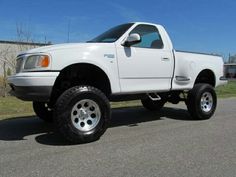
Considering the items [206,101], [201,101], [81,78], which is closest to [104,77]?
[81,78]

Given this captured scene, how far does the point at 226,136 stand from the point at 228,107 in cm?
482

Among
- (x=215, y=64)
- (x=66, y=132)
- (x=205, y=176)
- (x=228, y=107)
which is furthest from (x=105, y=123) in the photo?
(x=228, y=107)

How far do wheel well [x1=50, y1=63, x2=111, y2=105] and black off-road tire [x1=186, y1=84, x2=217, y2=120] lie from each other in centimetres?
257

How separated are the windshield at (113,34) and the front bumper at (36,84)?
166cm

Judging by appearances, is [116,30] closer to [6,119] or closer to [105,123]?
[105,123]

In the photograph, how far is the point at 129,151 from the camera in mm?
5664

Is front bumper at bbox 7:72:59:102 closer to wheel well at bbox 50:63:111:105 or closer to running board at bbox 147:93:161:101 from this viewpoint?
wheel well at bbox 50:63:111:105

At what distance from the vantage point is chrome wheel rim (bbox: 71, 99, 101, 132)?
6301 mm

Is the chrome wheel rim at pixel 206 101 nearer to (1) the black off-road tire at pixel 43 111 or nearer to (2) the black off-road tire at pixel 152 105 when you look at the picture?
(2) the black off-road tire at pixel 152 105

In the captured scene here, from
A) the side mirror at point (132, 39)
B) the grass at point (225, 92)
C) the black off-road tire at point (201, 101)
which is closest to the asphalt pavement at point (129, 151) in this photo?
the black off-road tire at point (201, 101)

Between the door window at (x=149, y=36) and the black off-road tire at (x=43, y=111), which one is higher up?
the door window at (x=149, y=36)

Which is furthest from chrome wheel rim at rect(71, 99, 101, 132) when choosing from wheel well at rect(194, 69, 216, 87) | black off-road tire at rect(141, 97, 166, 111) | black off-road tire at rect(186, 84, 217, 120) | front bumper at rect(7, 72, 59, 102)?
black off-road tire at rect(141, 97, 166, 111)

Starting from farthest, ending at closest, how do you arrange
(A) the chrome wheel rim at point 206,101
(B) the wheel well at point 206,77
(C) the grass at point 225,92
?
1. (C) the grass at point 225,92
2. (B) the wheel well at point 206,77
3. (A) the chrome wheel rim at point 206,101

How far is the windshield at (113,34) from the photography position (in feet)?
24.0
